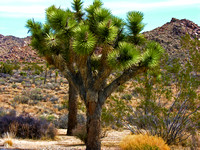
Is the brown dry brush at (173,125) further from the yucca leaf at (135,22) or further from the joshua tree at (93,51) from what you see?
the yucca leaf at (135,22)

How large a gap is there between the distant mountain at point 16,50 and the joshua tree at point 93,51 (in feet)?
226

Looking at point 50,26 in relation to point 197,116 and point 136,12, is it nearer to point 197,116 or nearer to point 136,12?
point 136,12

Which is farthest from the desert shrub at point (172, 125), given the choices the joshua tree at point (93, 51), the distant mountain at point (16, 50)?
the distant mountain at point (16, 50)

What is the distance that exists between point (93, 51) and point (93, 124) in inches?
99.2

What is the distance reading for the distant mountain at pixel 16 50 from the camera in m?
81.7

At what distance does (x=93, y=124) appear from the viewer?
8.82m

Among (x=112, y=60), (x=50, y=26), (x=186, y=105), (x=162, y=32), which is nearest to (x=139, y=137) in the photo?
(x=186, y=105)

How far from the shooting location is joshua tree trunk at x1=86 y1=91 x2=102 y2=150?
8750mm

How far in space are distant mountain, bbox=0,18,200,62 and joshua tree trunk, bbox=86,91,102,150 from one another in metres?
34.4

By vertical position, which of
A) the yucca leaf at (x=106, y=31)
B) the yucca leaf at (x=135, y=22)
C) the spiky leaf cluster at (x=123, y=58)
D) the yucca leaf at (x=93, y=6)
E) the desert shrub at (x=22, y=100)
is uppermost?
the yucca leaf at (x=93, y=6)

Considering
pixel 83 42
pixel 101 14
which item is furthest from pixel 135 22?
pixel 83 42

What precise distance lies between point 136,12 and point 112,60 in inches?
104

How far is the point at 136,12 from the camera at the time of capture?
9.60 metres

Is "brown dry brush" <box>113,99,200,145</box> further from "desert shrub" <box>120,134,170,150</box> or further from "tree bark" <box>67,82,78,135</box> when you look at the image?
"tree bark" <box>67,82,78,135</box>
